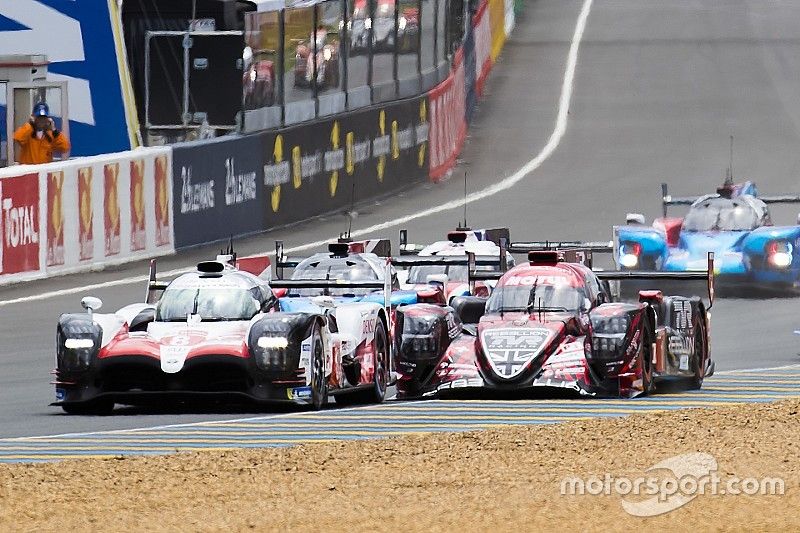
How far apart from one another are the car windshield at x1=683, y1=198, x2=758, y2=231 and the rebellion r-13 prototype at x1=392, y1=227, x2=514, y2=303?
12.1ft

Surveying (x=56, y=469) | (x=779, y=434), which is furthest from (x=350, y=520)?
(x=779, y=434)

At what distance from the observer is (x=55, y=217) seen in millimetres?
24219

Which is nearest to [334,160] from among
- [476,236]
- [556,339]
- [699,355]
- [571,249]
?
[476,236]

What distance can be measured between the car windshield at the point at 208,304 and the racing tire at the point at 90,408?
2.77 feet

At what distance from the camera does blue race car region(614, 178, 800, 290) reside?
24.7 meters

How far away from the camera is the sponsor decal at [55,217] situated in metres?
24.1

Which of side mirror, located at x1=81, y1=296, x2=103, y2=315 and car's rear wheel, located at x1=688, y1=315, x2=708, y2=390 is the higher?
side mirror, located at x1=81, y1=296, x2=103, y2=315

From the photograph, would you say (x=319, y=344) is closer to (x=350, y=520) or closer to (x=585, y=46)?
(x=350, y=520)

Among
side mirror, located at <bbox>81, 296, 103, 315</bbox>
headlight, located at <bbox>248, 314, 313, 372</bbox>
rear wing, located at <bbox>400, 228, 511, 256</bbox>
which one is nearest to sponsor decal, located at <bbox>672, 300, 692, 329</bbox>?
headlight, located at <bbox>248, 314, 313, 372</bbox>

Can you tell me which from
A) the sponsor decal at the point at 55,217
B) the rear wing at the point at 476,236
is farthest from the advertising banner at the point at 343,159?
the rear wing at the point at 476,236

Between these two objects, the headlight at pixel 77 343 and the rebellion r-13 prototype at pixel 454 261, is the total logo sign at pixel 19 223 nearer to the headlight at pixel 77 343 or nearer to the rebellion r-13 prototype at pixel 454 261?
the rebellion r-13 prototype at pixel 454 261

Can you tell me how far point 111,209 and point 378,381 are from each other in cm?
964

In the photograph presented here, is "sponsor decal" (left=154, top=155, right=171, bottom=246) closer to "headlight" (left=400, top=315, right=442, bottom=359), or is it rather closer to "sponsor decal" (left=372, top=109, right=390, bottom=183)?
"sponsor decal" (left=372, top=109, right=390, bottom=183)

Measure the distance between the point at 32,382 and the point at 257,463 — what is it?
228 inches
